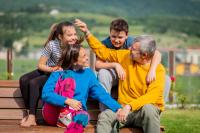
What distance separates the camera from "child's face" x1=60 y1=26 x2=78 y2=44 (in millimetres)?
4406

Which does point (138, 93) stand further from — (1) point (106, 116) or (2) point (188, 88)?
(2) point (188, 88)

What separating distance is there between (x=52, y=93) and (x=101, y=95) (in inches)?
15.4

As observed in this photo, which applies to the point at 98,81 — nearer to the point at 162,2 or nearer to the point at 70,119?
the point at 70,119

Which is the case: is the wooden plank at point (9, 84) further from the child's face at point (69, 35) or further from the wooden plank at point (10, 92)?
the child's face at point (69, 35)

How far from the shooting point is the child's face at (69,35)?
14.5 feet

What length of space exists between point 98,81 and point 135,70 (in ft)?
1.03

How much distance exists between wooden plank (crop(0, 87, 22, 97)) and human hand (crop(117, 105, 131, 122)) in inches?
39.3

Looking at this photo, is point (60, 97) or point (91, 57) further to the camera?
point (91, 57)

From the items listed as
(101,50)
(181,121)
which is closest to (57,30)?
(101,50)

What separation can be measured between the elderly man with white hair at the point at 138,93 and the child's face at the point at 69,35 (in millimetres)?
114

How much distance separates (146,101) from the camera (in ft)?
13.2

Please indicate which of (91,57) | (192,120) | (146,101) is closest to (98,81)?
(146,101)

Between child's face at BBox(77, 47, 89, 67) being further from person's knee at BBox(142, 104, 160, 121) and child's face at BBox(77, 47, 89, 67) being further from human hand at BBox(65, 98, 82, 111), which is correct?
person's knee at BBox(142, 104, 160, 121)

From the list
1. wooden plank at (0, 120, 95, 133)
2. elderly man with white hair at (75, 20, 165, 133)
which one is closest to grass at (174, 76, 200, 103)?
elderly man with white hair at (75, 20, 165, 133)
